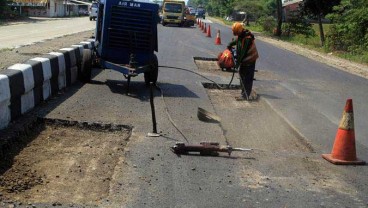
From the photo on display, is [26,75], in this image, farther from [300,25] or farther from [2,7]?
[2,7]

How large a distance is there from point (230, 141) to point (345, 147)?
5.63 ft

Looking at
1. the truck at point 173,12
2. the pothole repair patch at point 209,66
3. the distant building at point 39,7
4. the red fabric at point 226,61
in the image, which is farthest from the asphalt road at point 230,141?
the distant building at point 39,7

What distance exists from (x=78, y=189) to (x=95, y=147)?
5.60 feet

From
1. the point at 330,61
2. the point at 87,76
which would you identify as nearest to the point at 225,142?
the point at 87,76

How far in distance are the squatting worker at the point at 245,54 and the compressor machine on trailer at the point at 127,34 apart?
6.20ft

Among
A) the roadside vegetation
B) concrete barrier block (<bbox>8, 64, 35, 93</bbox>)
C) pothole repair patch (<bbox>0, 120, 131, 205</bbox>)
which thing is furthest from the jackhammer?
the roadside vegetation

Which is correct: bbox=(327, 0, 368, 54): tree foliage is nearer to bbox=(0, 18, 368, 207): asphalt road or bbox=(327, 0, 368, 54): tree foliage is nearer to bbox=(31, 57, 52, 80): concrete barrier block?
bbox=(0, 18, 368, 207): asphalt road

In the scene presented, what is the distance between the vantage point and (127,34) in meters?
11.6

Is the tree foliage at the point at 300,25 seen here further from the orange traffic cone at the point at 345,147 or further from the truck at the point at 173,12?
the orange traffic cone at the point at 345,147

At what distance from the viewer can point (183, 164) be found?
6109mm

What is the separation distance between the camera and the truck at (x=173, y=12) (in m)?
50.5

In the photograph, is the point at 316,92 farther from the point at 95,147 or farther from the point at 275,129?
the point at 95,147

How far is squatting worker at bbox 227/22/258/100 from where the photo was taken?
38.2 feet

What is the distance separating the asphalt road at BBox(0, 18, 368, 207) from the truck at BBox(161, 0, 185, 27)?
36.6 meters
